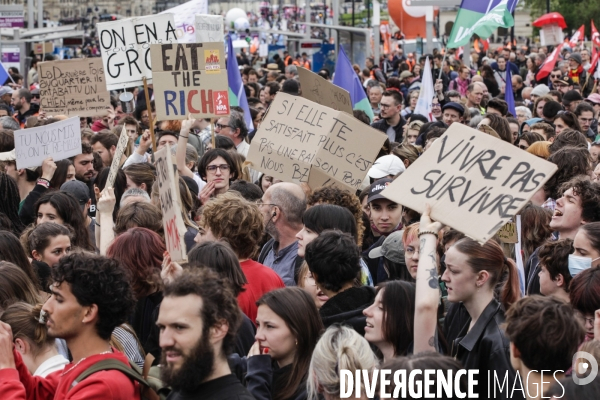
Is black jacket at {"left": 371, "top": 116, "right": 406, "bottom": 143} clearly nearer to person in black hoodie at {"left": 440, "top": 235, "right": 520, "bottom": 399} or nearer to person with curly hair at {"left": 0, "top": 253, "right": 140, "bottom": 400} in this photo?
person in black hoodie at {"left": 440, "top": 235, "right": 520, "bottom": 399}

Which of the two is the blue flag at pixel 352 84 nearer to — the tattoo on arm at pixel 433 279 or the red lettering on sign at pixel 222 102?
the red lettering on sign at pixel 222 102

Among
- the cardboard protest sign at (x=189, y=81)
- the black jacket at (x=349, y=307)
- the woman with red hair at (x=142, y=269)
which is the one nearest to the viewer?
the black jacket at (x=349, y=307)

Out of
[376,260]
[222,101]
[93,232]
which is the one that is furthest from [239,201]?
[222,101]

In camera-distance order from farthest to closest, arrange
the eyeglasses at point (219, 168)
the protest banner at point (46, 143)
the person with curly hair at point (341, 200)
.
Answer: the protest banner at point (46, 143), the eyeglasses at point (219, 168), the person with curly hair at point (341, 200)

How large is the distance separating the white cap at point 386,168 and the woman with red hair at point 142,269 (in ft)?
10.5

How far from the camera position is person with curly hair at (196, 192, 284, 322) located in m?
5.22

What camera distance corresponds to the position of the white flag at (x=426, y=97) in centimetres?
1374

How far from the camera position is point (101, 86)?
1190cm

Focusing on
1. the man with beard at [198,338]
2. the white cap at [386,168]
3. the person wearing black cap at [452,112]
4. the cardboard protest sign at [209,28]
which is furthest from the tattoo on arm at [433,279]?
the cardboard protest sign at [209,28]

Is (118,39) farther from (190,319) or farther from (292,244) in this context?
(190,319)

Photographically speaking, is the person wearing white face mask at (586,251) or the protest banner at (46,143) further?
the protest banner at (46,143)

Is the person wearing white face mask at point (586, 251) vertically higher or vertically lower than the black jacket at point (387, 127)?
higher

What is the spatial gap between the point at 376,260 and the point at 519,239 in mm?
925

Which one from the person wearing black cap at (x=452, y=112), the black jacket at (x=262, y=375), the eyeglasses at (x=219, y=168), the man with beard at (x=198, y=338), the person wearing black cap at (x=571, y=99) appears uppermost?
the man with beard at (x=198, y=338)
